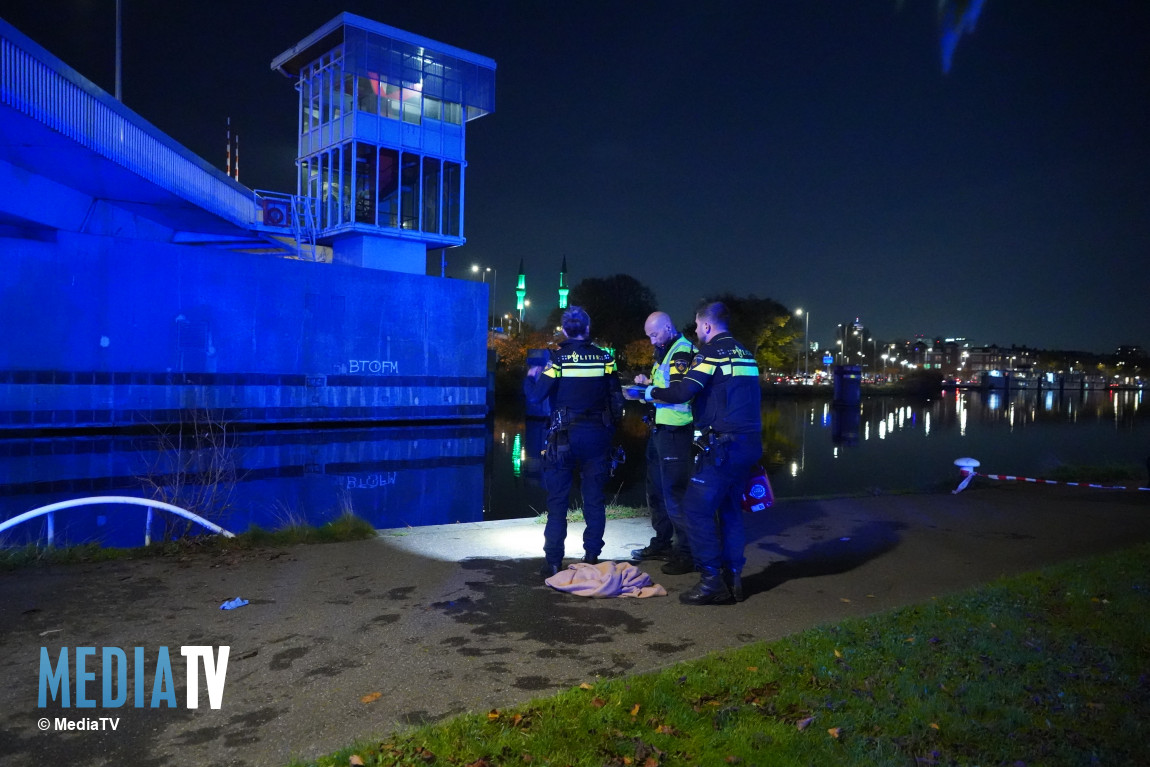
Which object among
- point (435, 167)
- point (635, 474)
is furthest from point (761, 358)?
point (635, 474)

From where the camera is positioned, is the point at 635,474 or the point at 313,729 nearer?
the point at 313,729

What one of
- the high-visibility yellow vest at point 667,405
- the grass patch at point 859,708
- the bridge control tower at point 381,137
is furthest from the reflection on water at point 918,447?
the bridge control tower at point 381,137

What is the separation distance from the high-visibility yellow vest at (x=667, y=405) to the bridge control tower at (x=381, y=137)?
2753 centimetres

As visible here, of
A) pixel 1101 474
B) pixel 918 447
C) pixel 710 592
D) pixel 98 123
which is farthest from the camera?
pixel 918 447

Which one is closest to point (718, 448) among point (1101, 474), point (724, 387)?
point (724, 387)

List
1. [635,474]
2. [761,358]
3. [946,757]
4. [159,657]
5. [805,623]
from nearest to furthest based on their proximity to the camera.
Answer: [946,757] → [159,657] → [805,623] → [635,474] → [761,358]

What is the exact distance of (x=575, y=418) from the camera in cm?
641

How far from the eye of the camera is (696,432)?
6152mm

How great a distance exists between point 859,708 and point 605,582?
2322 millimetres

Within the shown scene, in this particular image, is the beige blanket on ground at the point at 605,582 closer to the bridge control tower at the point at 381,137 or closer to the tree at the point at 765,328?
the bridge control tower at the point at 381,137

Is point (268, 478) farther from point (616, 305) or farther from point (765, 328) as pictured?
point (765, 328)

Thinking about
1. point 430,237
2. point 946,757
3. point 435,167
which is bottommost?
point 946,757

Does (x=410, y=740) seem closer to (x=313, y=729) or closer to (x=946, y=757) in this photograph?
(x=313, y=729)

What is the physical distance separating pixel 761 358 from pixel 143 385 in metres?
58.1
